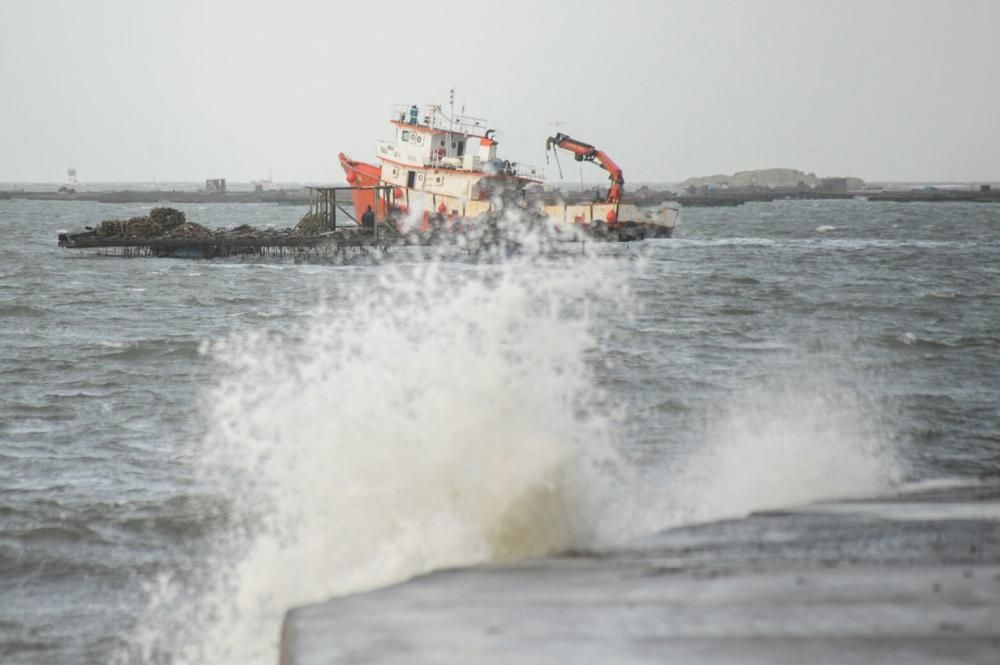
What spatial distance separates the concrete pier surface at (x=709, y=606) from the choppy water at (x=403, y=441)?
2.46 ft

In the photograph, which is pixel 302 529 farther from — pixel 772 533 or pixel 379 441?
pixel 772 533

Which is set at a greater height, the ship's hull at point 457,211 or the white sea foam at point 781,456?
the ship's hull at point 457,211

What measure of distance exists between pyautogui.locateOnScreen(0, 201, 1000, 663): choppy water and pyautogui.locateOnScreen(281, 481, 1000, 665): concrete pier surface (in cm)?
75

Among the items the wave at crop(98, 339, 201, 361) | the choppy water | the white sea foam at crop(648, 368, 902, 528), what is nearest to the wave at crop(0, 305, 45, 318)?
the choppy water

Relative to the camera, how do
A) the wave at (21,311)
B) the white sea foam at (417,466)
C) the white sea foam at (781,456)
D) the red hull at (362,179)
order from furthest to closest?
the red hull at (362,179) → the wave at (21,311) → the white sea foam at (781,456) → the white sea foam at (417,466)

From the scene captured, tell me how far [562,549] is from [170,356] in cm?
1576

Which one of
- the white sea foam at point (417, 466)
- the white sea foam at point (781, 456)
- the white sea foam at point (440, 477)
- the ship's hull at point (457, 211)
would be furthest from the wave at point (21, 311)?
the white sea foam at point (417, 466)

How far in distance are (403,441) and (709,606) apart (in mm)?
3161

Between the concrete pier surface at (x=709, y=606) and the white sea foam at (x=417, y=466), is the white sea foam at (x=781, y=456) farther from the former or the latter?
the concrete pier surface at (x=709, y=606)

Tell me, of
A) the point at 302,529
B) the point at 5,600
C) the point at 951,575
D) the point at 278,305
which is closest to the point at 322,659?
the point at 951,575

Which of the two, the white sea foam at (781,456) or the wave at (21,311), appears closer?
the white sea foam at (781,456)

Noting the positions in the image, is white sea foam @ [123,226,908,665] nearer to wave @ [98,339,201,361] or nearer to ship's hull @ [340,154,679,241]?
wave @ [98,339,201,361]

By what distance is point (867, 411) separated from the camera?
48.7ft

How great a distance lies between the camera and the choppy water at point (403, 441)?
6836mm
